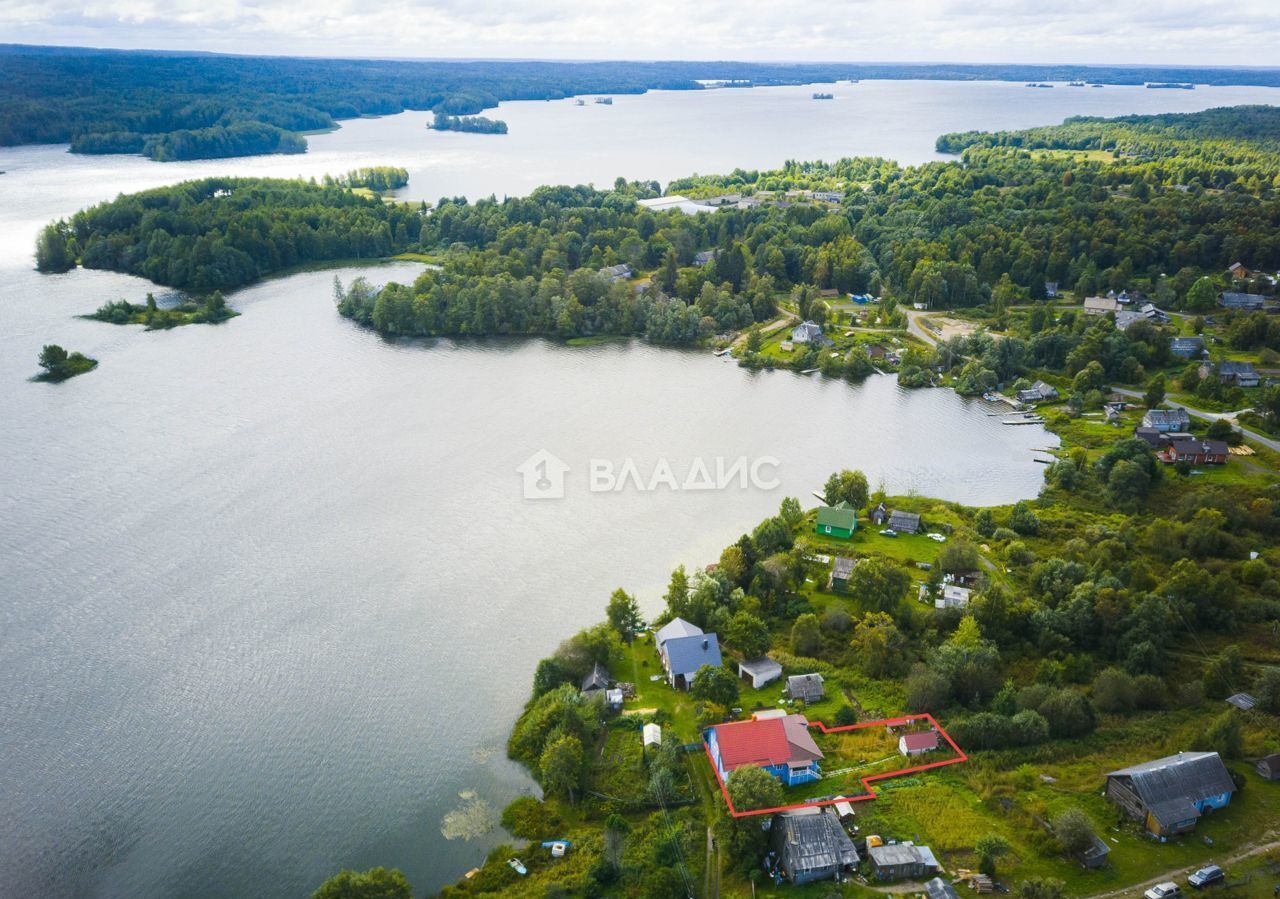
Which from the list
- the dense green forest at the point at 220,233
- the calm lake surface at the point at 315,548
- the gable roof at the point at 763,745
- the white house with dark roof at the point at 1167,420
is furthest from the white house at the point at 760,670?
the dense green forest at the point at 220,233

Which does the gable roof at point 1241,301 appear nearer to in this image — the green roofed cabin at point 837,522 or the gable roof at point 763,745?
the green roofed cabin at point 837,522

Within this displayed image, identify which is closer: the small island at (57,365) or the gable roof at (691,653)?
the gable roof at (691,653)

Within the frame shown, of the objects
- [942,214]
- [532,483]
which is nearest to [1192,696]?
[532,483]

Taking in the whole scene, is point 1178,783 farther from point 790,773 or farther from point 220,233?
point 220,233

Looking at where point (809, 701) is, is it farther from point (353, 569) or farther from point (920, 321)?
point (920, 321)

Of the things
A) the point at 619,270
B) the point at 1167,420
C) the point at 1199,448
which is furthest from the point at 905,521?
the point at 619,270
